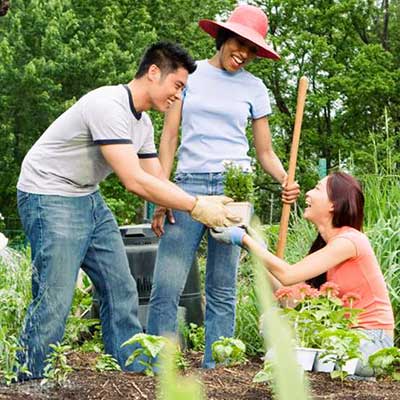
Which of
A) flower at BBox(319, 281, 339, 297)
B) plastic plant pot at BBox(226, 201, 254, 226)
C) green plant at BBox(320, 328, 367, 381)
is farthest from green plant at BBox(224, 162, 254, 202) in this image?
green plant at BBox(320, 328, 367, 381)

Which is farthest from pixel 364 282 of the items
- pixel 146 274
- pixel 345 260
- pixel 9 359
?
pixel 146 274

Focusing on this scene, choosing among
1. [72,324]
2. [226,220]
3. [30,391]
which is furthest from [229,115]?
[72,324]

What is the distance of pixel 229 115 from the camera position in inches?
161

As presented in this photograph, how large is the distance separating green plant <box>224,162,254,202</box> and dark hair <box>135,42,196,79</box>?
19.2 inches

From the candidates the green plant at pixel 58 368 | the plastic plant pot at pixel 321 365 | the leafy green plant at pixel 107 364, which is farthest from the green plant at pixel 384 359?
the green plant at pixel 58 368

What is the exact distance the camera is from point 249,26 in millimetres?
4281

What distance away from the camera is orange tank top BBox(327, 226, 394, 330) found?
379cm

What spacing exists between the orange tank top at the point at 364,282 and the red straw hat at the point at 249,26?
926mm

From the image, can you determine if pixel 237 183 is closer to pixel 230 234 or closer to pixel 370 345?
pixel 230 234

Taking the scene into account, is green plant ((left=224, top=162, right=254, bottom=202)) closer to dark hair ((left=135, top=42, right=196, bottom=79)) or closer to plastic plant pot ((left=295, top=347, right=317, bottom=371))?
dark hair ((left=135, top=42, right=196, bottom=79))

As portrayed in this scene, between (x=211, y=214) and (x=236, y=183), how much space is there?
430mm

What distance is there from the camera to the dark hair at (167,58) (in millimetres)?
3758

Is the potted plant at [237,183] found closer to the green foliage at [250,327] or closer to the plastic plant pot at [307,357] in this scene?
the plastic plant pot at [307,357]

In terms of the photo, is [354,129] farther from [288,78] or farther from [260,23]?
[260,23]
